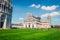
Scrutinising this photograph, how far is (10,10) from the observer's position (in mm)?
Result: 65188

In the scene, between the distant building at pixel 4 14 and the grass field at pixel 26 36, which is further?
the distant building at pixel 4 14

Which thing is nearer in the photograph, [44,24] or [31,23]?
[31,23]

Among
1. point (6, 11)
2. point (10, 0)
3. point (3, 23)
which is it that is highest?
point (10, 0)

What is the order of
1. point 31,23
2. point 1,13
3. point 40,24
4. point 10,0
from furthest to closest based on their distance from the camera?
point 40,24
point 31,23
point 10,0
point 1,13

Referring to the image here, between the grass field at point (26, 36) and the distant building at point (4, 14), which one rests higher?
the distant building at point (4, 14)

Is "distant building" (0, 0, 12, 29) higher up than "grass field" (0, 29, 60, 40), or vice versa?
"distant building" (0, 0, 12, 29)

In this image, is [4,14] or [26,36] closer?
[26,36]

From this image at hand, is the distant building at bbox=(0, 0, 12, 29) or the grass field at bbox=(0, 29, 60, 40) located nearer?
the grass field at bbox=(0, 29, 60, 40)

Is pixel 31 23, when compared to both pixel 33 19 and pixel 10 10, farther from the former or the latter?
pixel 10 10

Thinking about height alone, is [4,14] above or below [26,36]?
above

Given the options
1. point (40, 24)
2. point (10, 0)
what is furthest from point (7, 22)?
point (40, 24)

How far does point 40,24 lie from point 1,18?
5596 cm

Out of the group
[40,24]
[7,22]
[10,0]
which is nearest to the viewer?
[7,22]

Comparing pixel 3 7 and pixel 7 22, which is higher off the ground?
pixel 3 7
